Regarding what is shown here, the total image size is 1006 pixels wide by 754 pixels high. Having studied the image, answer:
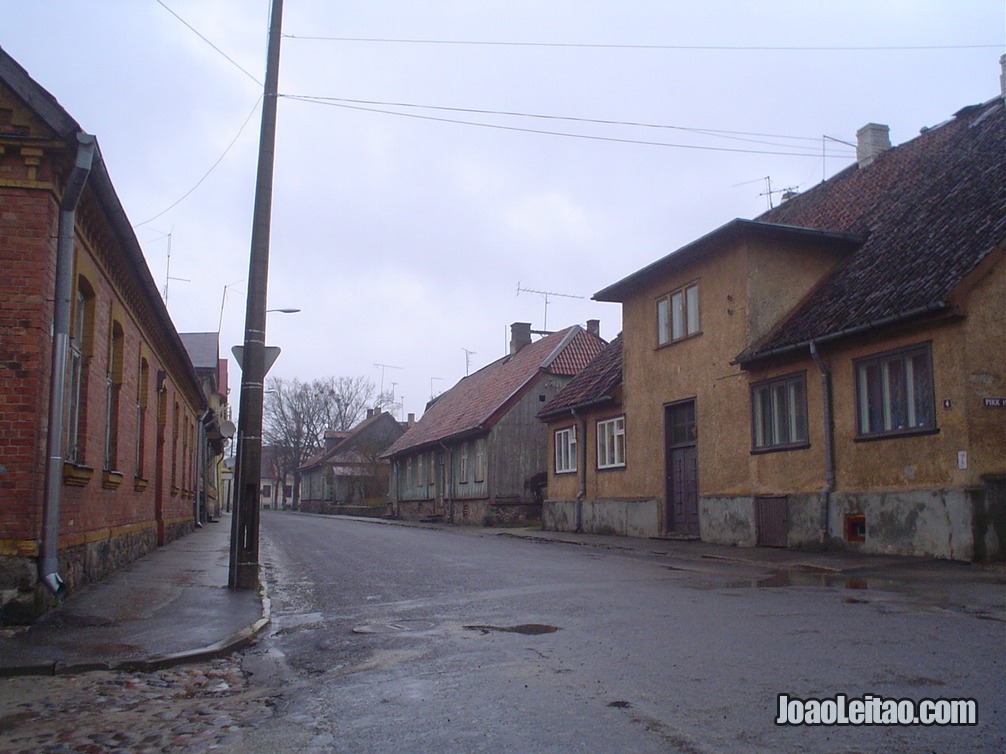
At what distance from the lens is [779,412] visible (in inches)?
704

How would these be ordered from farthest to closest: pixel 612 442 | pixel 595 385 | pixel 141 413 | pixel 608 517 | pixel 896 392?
pixel 595 385 < pixel 612 442 < pixel 608 517 < pixel 141 413 < pixel 896 392

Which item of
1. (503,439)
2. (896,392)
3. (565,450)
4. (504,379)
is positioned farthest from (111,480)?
(504,379)

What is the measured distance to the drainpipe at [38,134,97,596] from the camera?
340 inches

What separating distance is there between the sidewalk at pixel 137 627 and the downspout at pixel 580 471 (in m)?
14.3

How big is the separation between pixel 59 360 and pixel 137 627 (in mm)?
2598

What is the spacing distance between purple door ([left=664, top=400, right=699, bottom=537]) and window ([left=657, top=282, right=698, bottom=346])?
154cm

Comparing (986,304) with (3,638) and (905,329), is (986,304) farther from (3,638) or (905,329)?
(3,638)

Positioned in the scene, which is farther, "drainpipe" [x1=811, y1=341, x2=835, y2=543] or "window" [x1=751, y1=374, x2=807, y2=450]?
"window" [x1=751, y1=374, x2=807, y2=450]

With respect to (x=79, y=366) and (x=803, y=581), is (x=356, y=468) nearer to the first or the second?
(x=79, y=366)

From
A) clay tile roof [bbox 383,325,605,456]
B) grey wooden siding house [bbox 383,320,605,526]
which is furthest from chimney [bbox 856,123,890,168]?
grey wooden siding house [bbox 383,320,605,526]

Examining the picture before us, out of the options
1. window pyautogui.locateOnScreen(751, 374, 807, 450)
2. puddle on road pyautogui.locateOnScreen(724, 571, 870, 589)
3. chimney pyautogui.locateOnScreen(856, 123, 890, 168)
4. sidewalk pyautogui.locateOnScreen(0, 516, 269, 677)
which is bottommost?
sidewalk pyautogui.locateOnScreen(0, 516, 269, 677)

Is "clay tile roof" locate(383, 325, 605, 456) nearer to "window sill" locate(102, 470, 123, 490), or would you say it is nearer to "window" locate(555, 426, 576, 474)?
"window" locate(555, 426, 576, 474)

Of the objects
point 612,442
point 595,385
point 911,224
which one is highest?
point 911,224

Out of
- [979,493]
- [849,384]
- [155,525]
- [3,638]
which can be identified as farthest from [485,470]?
[3,638]
